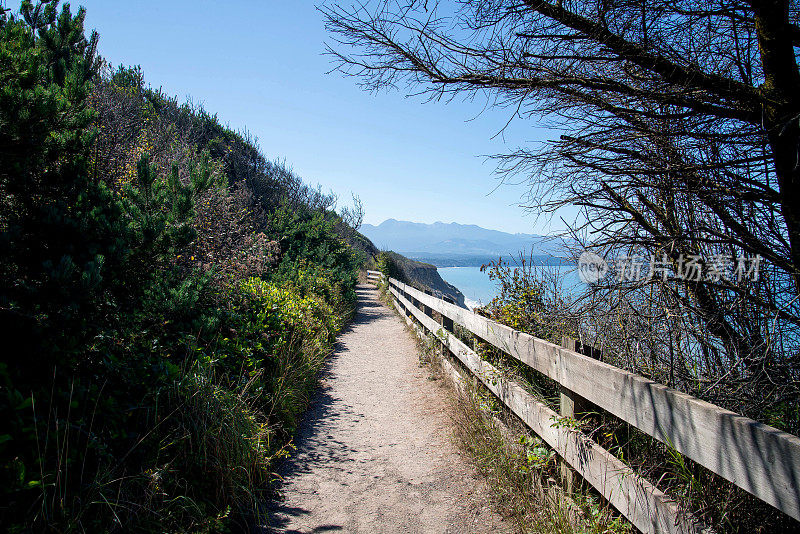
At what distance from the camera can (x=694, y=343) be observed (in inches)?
96.3

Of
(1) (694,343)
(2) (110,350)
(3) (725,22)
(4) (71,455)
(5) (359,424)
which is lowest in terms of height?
(5) (359,424)

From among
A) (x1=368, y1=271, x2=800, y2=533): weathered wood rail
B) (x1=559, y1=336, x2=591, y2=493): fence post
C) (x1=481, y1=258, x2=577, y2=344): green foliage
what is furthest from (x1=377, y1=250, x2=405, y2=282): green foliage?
(x1=559, y1=336, x2=591, y2=493): fence post

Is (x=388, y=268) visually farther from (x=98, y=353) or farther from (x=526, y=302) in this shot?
(x=98, y=353)

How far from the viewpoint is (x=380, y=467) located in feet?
12.8

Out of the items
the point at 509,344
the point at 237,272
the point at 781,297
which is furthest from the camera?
the point at 237,272

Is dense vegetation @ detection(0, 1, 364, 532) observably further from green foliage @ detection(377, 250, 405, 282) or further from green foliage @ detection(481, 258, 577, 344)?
green foliage @ detection(377, 250, 405, 282)

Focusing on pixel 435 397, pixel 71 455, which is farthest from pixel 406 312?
pixel 71 455

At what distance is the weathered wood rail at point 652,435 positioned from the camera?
4.55 feet

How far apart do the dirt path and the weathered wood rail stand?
32.5 inches

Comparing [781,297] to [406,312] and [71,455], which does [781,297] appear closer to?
[71,455]

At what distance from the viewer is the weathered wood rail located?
1388 mm

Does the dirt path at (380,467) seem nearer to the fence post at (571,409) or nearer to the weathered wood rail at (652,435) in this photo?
the fence post at (571,409)

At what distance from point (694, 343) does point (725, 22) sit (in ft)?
5.89

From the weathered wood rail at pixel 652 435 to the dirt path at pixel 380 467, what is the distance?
83cm
